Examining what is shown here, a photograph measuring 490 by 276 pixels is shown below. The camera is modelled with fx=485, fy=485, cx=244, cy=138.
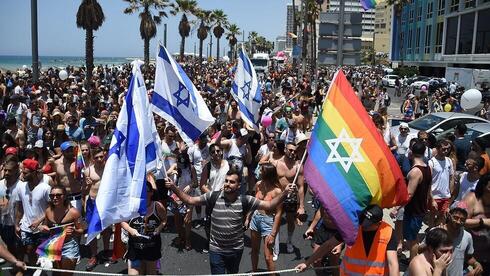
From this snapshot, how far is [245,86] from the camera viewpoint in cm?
983

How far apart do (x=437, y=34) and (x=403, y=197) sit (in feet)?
181

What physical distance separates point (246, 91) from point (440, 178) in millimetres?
4382

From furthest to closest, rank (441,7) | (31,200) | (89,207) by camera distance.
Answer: (441,7), (89,207), (31,200)

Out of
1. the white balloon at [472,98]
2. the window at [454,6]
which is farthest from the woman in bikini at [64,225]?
the window at [454,6]

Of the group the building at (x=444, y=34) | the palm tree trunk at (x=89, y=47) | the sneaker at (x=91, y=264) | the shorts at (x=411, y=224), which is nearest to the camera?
the shorts at (x=411, y=224)

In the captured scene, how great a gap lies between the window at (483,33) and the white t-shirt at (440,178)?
3975 centimetres

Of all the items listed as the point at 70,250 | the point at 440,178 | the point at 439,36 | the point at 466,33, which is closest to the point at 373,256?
the point at 70,250

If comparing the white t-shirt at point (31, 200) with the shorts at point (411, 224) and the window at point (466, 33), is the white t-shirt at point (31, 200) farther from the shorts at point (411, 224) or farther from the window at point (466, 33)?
the window at point (466, 33)

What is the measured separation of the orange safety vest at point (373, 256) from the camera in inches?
153

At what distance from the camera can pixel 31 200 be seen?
540cm

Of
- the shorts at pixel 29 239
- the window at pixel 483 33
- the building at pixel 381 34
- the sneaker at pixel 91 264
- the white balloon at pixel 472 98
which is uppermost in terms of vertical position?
the building at pixel 381 34

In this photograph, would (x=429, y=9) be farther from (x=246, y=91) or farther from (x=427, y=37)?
(x=246, y=91)

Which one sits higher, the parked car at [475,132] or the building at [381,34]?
the building at [381,34]

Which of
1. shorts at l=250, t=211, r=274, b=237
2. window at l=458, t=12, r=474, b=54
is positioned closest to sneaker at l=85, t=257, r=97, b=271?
shorts at l=250, t=211, r=274, b=237
